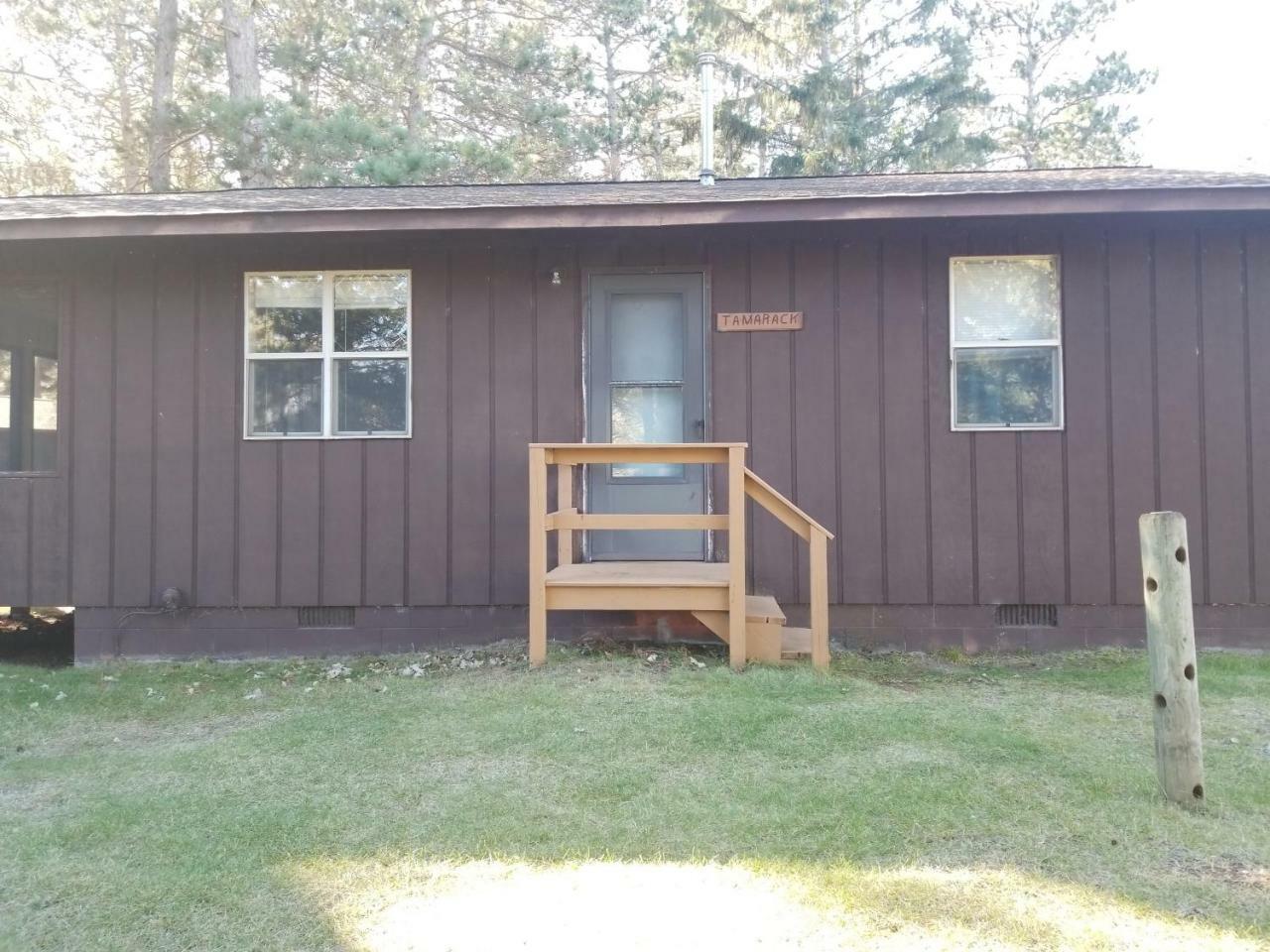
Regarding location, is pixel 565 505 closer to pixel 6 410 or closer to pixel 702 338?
pixel 702 338

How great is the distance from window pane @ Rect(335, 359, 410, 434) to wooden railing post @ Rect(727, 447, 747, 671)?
8.03 ft

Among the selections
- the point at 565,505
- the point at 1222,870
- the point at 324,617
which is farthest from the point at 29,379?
the point at 1222,870

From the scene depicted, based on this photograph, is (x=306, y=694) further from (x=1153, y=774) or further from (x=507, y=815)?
(x=1153, y=774)

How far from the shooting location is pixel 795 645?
4738mm

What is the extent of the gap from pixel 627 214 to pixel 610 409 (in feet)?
4.15

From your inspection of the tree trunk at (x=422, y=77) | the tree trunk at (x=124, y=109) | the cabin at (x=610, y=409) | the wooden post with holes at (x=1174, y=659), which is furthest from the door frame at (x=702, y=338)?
the tree trunk at (x=124, y=109)

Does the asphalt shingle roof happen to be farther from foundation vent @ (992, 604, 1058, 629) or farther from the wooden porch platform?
foundation vent @ (992, 604, 1058, 629)

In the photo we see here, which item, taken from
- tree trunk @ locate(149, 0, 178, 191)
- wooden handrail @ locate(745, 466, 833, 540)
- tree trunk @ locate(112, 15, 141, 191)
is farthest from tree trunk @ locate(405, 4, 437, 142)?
wooden handrail @ locate(745, 466, 833, 540)

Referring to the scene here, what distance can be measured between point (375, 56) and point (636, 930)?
15296 mm

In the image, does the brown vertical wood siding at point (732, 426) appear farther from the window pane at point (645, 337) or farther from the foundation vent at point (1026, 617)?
the window pane at point (645, 337)

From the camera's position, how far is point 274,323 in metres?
5.79

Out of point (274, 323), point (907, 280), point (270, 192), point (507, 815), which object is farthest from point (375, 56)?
point (507, 815)

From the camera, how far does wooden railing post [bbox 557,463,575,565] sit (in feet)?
16.7

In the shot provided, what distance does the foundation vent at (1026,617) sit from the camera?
5.50 m
